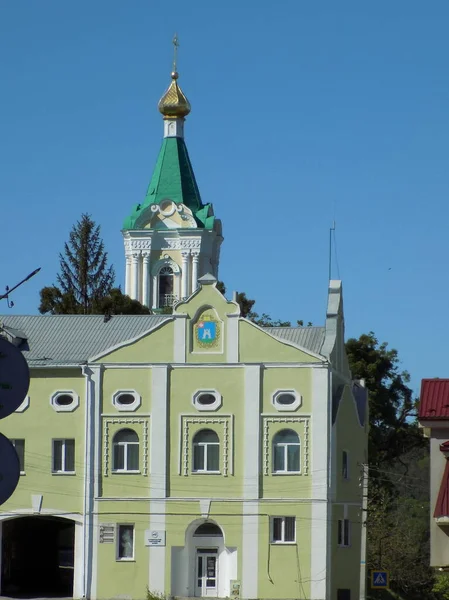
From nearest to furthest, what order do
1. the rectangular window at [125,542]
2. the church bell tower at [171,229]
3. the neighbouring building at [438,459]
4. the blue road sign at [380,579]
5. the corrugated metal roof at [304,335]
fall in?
the neighbouring building at [438,459] → the blue road sign at [380,579] → the rectangular window at [125,542] → the corrugated metal roof at [304,335] → the church bell tower at [171,229]

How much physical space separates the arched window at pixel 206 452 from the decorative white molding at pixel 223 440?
27cm

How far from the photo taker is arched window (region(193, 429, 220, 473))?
49000mm

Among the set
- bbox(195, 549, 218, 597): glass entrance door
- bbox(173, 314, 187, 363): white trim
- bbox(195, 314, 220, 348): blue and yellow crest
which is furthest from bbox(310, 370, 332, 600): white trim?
bbox(173, 314, 187, 363): white trim

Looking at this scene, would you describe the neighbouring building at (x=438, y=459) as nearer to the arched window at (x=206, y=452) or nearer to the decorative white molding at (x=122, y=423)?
the arched window at (x=206, y=452)

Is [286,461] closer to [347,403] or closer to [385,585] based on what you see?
[347,403]

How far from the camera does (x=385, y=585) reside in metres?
39.6

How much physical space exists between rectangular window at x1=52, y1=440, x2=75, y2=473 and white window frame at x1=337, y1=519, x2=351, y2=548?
994 cm

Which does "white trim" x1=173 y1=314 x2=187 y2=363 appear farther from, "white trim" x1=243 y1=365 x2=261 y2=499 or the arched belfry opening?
the arched belfry opening

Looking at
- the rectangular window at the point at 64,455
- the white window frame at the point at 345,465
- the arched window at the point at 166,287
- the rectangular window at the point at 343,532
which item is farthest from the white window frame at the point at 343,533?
the arched window at the point at 166,287

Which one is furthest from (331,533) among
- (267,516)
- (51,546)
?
(51,546)

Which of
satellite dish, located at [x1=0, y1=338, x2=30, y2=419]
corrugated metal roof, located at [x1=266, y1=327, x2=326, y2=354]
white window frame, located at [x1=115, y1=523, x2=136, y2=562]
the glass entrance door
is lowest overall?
the glass entrance door

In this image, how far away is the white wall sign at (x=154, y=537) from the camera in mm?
48844

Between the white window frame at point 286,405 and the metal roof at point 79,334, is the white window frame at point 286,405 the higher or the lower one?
the lower one

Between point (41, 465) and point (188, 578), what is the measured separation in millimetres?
6604
